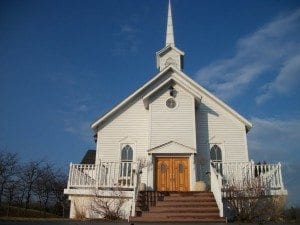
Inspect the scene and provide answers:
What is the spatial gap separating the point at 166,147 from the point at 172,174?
1.65 metres

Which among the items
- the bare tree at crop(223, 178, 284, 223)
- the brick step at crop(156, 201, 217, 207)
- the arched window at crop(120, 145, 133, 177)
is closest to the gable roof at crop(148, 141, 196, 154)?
the arched window at crop(120, 145, 133, 177)

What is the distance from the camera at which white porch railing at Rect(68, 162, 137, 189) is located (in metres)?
19.2

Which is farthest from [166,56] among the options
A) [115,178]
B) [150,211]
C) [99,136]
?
[150,211]

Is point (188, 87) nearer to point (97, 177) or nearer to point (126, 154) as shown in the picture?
point (126, 154)

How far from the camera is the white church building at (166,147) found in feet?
62.8

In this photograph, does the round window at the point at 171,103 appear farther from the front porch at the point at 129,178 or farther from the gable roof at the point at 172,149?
the front porch at the point at 129,178

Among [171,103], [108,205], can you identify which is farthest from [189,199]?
[171,103]

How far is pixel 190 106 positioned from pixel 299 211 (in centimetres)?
853

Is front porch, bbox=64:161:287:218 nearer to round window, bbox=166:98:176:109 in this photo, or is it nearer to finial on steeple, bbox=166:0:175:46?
round window, bbox=166:98:176:109

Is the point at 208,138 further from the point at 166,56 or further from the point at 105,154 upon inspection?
the point at 166,56

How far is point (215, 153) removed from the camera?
22.2m

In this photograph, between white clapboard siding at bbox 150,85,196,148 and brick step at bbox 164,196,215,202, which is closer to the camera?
brick step at bbox 164,196,215,202

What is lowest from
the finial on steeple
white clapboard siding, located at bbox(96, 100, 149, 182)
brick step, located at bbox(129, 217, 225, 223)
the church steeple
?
brick step, located at bbox(129, 217, 225, 223)

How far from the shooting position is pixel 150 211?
51.0 feet
